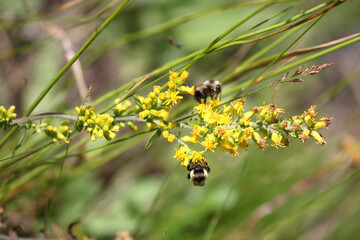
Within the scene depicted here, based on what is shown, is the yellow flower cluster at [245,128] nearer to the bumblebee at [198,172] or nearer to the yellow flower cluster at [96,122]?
the bumblebee at [198,172]

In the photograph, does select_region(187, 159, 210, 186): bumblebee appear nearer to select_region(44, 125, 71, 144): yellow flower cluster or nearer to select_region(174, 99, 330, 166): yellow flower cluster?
select_region(174, 99, 330, 166): yellow flower cluster

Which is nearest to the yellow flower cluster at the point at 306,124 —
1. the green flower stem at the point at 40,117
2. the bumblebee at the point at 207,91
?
the bumblebee at the point at 207,91

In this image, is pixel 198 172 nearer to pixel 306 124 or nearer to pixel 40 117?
pixel 306 124

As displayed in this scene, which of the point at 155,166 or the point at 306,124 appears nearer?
the point at 306,124

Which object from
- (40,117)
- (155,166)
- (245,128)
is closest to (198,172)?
(245,128)

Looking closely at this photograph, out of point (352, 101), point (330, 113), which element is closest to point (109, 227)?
point (330, 113)
